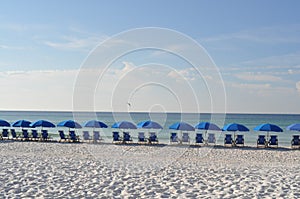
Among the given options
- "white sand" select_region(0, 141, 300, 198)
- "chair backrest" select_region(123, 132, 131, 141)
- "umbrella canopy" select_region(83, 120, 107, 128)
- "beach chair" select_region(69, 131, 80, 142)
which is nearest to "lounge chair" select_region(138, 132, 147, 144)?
"chair backrest" select_region(123, 132, 131, 141)

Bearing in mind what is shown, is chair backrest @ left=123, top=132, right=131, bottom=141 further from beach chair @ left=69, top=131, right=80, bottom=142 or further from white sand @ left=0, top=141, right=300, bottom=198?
white sand @ left=0, top=141, right=300, bottom=198

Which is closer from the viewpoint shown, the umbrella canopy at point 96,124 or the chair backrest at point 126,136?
the chair backrest at point 126,136

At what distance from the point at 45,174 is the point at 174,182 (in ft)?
9.55

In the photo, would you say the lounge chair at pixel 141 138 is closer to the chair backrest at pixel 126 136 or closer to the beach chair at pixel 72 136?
the chair backrest at pixel 126 136

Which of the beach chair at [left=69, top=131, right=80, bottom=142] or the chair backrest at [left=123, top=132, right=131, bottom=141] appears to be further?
the beach chair at [left=69, top=131, right=80, bottom=142]

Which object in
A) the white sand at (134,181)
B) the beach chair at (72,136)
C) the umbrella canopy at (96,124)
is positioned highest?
the umbrella canopy at (96,124)

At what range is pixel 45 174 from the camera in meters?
8.05

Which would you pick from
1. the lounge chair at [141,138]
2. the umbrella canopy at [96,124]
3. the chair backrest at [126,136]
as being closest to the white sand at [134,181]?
the chair backrest at [126,136]

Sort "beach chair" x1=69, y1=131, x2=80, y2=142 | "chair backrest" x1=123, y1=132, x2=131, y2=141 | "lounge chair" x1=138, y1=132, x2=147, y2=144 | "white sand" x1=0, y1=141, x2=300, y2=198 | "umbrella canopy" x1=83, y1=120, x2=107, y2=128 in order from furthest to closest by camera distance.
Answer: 1. "umbrella canopy" x1=83, y1=120, x2=107, y2=128
2. "beach chair" x1=69, y1=131, x2=80, y2=142
3. "lounge chair" x1=138, y1=132, x2=147, y2=144
4. "chair backrest" x1=123, y1=132, x2=131, y2=141
5. "white sand" x1=0, y1=141, x2=300, y2=198

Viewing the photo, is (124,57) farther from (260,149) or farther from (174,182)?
(260,149)

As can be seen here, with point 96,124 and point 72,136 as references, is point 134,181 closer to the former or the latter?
point 72,136

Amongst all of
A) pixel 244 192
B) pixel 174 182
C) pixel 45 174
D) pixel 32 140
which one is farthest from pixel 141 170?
pixel 32 140

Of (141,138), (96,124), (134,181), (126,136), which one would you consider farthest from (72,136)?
(134,181)

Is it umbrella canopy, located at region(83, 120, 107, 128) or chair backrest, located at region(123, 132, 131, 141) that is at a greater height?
umbrella canopy, located at region(83, 120, 107, 128)
